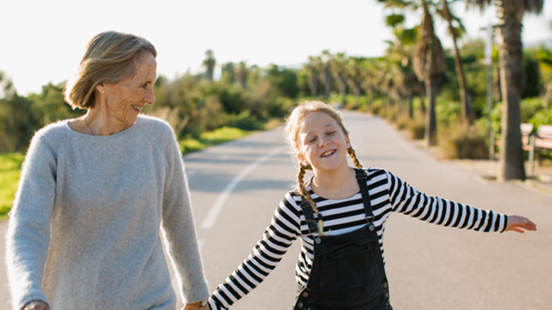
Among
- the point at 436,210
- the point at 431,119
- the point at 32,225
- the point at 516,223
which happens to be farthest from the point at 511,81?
the point at 431,119

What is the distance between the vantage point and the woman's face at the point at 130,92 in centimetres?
250

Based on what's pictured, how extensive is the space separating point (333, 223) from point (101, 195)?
38.5 inches

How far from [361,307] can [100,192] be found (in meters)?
Result: 1.18

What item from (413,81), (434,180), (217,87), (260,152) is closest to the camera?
(434,180)

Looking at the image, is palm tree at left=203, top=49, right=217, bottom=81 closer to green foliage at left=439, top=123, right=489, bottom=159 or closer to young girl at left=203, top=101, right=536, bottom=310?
green foliage at left=439, top=123, right=489, bottom=159

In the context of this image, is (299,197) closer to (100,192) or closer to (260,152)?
(100,192)

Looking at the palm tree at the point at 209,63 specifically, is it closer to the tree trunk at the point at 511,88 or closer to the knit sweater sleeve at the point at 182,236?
the tree trunk at the point at 511,88

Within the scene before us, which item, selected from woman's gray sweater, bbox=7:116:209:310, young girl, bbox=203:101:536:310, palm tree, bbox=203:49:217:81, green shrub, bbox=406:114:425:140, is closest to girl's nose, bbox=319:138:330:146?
young girl, bbox=203:101:536:310

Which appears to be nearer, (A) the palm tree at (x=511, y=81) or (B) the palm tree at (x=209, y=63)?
(A) the palm tree at (x=511, y=81)

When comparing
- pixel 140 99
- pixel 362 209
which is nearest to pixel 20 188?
pixel 140 99

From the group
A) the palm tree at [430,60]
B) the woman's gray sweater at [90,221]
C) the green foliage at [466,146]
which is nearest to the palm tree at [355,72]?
the palm tree at [430,60]

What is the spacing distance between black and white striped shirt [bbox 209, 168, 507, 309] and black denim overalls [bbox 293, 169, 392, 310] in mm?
42

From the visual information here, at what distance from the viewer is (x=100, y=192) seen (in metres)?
2.32

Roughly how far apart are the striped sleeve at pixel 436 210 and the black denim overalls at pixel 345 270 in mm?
217
